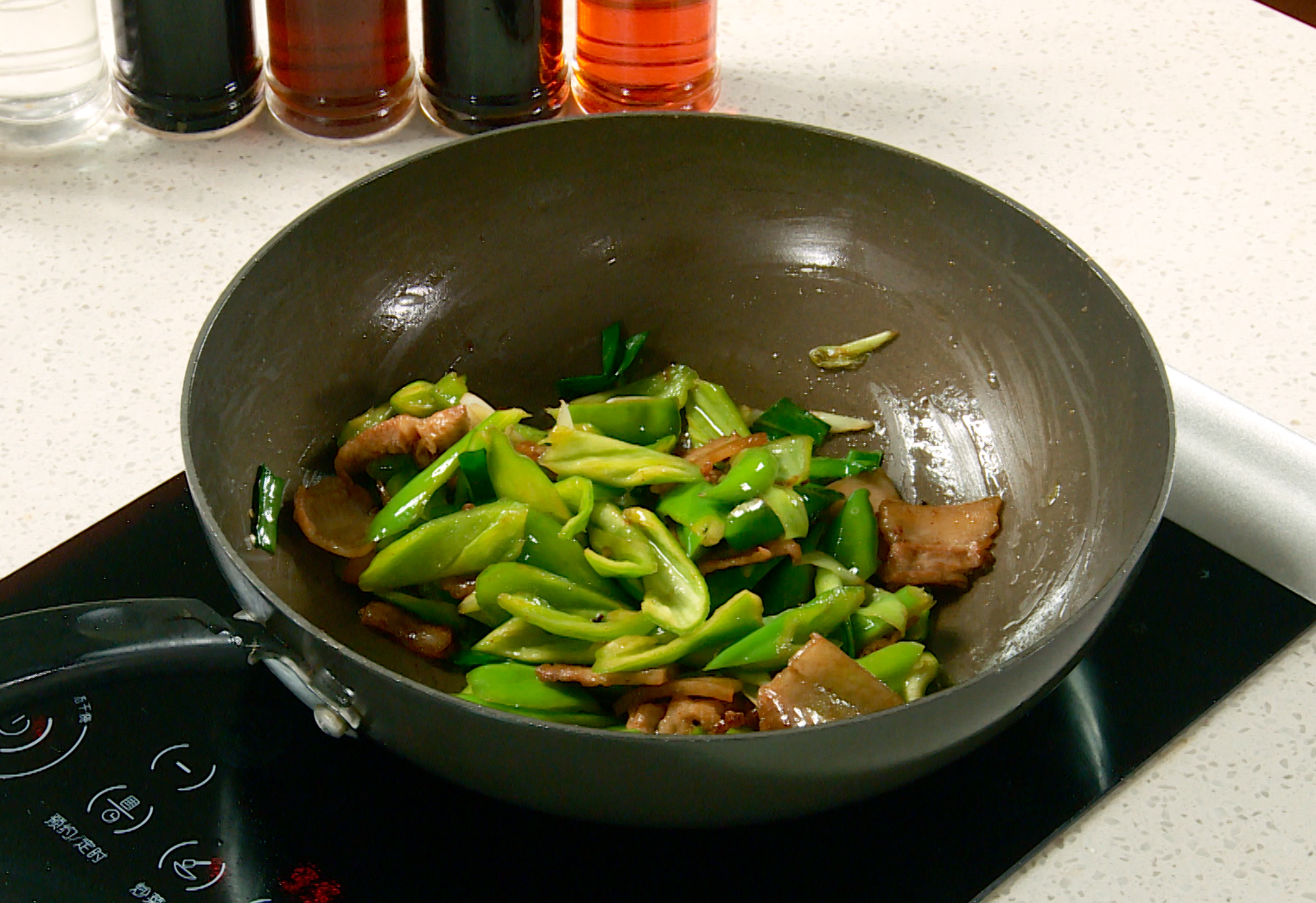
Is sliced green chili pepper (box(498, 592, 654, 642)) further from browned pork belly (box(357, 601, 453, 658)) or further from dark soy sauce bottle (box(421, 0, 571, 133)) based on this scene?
dark soy sauce bottle (box(421, 0, 571, 133))

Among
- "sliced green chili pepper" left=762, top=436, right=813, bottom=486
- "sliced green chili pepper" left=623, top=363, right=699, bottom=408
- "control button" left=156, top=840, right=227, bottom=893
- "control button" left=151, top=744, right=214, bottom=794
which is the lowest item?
"control button" left=156, top=840, right=227, bottom=893

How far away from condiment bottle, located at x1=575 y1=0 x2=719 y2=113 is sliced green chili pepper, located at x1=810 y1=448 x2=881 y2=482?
1.40 feet

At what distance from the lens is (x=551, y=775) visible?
0.58 m

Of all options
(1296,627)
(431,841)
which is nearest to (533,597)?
(431,841)

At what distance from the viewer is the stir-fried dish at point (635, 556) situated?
716 millimetres

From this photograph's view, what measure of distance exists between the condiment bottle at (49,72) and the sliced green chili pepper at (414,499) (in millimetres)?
566

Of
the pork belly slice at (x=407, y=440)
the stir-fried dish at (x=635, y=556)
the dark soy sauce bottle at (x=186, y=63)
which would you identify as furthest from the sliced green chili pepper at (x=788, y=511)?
the dark soy sauce bottle at (x=186, y=63)

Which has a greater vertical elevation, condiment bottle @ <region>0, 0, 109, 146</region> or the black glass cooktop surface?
condiment bottle @ <region>0, 0, 109, 146</region>

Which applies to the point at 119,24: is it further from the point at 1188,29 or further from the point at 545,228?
the point at 1188,29

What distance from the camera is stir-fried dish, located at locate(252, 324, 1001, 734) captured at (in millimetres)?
716

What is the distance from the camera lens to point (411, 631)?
78cm

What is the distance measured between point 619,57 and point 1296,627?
0.71m


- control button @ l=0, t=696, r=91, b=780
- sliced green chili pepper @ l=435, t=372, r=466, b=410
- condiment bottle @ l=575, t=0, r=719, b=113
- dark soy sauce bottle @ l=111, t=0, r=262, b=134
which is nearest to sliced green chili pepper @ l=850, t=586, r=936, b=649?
sliced green chili pepper @ l=435, t=372, r=466, b=410

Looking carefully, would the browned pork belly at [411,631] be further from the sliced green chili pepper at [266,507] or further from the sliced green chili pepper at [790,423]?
the sliced green chili pepper at [790,423]
